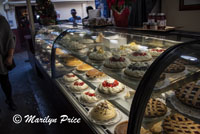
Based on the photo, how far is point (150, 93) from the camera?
122cm

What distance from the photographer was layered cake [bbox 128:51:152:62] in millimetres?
1980

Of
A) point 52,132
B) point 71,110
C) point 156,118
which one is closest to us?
point 156,118

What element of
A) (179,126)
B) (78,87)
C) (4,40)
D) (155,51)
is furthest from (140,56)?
(4,40)

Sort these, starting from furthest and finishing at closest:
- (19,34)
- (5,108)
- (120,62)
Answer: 1. (19,34)
2. (5,108)
3. (120,62)

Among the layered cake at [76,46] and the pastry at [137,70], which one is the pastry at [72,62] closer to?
the layered cake at [76,46]

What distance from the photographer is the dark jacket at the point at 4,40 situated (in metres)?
3.64

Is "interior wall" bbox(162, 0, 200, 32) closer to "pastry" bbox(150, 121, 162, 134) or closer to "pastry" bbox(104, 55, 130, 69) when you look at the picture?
"pastry" bbox(104, 55, 130, 69)

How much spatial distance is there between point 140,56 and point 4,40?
10.2 ft

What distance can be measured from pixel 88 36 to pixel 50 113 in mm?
1766

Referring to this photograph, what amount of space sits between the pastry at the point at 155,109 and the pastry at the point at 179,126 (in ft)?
Result: 0.30

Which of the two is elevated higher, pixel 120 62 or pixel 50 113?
pixel 120 62

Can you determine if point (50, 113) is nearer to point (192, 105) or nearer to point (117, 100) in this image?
point (117, 100)

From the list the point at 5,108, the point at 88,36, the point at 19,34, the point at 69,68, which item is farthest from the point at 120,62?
the point at 19,34

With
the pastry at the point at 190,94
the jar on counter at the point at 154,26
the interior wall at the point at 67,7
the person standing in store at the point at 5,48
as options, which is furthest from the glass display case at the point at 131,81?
the interior wall at the point at 67,7
